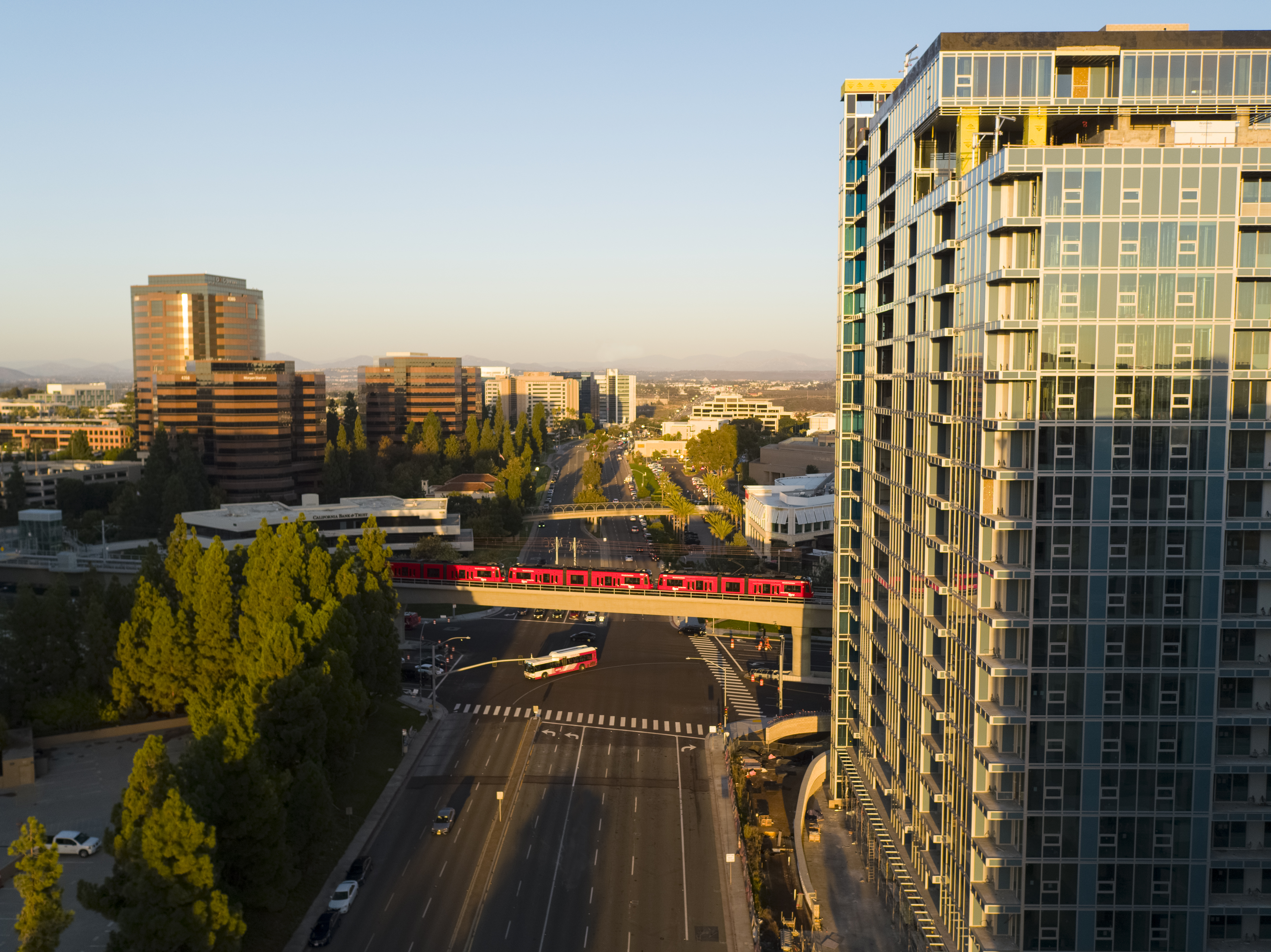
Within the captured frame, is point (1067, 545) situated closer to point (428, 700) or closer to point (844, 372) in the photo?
point (844, 372)

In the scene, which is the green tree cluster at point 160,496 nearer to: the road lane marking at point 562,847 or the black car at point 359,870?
the road lane marking at point 562,847

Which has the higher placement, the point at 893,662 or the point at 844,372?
the point at 844,372

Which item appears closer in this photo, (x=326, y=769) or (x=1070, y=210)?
(x=1070, y=210)

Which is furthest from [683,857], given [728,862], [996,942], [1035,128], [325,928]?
[1035,128]

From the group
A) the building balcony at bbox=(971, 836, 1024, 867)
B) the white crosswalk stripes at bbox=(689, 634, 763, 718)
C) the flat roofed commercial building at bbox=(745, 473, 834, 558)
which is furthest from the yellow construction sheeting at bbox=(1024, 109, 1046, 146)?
the flat roofed commercial building at bbox=(745, 473, 834, 558)

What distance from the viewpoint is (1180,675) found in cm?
4131

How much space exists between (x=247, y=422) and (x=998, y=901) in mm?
151456

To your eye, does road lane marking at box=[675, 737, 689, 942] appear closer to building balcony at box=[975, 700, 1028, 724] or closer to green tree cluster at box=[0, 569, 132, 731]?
building balcony at box=[975, 700, 1028, 724]

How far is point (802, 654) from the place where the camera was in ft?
313

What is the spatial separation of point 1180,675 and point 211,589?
214 feet

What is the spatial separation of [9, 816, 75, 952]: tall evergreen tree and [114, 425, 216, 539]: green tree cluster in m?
115

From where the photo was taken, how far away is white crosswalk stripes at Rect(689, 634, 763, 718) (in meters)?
87.8

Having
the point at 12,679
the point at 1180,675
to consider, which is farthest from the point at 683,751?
the point at 12,679

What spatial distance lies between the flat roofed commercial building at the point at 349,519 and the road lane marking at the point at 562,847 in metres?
66.2
